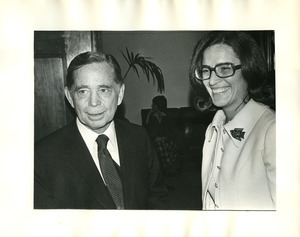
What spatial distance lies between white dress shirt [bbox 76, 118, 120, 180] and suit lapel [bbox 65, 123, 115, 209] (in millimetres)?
11

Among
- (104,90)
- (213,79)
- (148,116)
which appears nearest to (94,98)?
(104,90)

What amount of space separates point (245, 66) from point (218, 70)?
7cm

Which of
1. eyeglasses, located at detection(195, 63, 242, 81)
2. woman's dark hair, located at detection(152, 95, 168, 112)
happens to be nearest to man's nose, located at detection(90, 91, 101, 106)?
woman's dark hair, located at detection(152, 95, 168, 112)

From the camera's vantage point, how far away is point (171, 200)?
3.61 ft

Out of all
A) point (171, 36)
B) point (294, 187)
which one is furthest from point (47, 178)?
point (294, 187)

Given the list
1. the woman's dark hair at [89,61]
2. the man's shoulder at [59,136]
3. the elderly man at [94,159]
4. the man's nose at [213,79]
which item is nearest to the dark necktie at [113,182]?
the elderly man at [94,159]

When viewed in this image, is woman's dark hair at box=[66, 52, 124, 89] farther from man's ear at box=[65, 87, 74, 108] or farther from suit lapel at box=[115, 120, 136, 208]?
suit lapel at box=[115, 120, 136, 208]

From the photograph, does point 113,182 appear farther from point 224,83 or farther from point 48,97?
point 224,83

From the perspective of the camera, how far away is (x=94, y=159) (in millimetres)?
1102

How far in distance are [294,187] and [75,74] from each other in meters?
0.61

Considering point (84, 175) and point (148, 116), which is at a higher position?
point (148, 116)

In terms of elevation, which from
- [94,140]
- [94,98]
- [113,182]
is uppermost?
[94,98]

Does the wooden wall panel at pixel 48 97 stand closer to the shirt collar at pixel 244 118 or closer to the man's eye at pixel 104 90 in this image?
the man's eye at pixel 104 90

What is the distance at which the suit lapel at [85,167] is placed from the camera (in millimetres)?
1096
